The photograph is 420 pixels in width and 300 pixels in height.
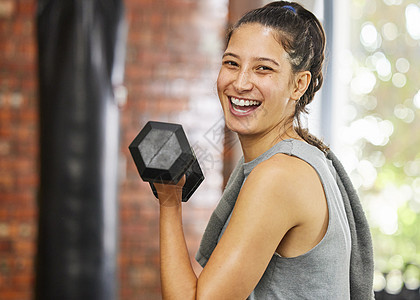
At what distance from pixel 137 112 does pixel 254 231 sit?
1.91m

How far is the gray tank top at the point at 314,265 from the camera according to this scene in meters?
0.80

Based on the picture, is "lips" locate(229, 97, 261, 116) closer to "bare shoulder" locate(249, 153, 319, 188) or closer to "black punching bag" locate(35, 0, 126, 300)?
"bare shoulder" locate(249, 153, 319, 188)

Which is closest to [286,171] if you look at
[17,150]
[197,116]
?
[197,116]

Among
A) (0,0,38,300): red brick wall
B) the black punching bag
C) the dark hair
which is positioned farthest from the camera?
(0,0,38,300): red brick wall

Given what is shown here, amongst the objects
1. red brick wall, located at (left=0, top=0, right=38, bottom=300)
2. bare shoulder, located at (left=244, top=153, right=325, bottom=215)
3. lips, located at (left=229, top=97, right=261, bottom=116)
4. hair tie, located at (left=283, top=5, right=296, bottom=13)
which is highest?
hair tie, located at (left=283, top=5, right=296, bottom=13)

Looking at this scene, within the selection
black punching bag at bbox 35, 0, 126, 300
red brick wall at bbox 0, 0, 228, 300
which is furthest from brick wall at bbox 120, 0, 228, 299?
black punching bag at bbox 35, 0, 126, 300

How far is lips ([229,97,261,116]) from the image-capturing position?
2.82 feet

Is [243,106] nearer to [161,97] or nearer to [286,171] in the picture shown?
[286,171]

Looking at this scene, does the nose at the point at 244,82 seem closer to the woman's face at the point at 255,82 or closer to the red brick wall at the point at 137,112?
the woman's face at the point at 255,82

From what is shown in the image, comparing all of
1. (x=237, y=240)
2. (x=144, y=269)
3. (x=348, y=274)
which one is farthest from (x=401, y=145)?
(x=237, y=240)

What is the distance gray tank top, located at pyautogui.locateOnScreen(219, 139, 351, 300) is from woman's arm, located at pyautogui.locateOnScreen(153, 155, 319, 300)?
38 millimetres

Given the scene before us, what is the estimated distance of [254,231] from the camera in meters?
0.75

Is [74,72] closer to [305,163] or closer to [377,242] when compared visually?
[305,163]

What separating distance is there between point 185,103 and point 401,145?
1233 millimetres
